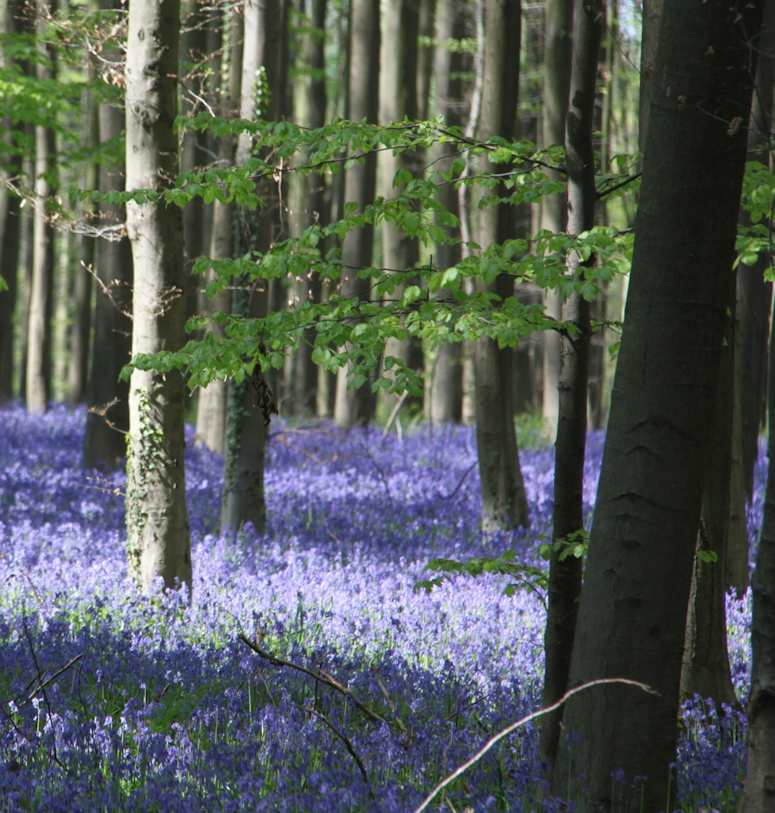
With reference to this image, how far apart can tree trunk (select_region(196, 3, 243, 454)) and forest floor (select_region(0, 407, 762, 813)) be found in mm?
3948

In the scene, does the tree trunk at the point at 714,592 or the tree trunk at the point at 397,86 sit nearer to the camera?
the tree trunk at the point at 714,592

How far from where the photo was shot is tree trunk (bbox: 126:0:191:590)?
24.3 feet

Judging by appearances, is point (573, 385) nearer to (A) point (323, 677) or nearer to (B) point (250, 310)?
(A) point (323, 677)

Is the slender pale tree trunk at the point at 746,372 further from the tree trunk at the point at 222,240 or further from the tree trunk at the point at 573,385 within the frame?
the tree trunk at the point at 222,240

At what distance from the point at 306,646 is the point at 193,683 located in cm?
102

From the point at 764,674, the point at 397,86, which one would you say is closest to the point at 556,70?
the point at 397,86

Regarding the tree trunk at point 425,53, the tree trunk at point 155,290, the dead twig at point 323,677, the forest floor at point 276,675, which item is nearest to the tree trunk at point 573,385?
the forest floor at point 276,675

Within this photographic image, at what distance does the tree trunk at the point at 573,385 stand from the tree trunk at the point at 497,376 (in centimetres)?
637

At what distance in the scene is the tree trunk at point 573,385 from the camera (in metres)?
4.38

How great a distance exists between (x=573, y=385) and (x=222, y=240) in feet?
34.7

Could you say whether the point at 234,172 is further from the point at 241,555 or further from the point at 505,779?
the point at 241,555

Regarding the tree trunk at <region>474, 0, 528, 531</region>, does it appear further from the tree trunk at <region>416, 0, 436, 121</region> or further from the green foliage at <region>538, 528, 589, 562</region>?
the tree trunk at <region>416, 0, 436, 121</region>

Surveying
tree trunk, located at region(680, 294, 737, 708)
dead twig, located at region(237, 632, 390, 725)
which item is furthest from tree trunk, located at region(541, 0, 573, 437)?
dead twig, located at region(237, 632, 390, 725)

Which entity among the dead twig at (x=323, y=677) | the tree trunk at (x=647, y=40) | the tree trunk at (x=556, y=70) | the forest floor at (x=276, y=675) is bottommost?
the forest floor at (x=276, y=675)
